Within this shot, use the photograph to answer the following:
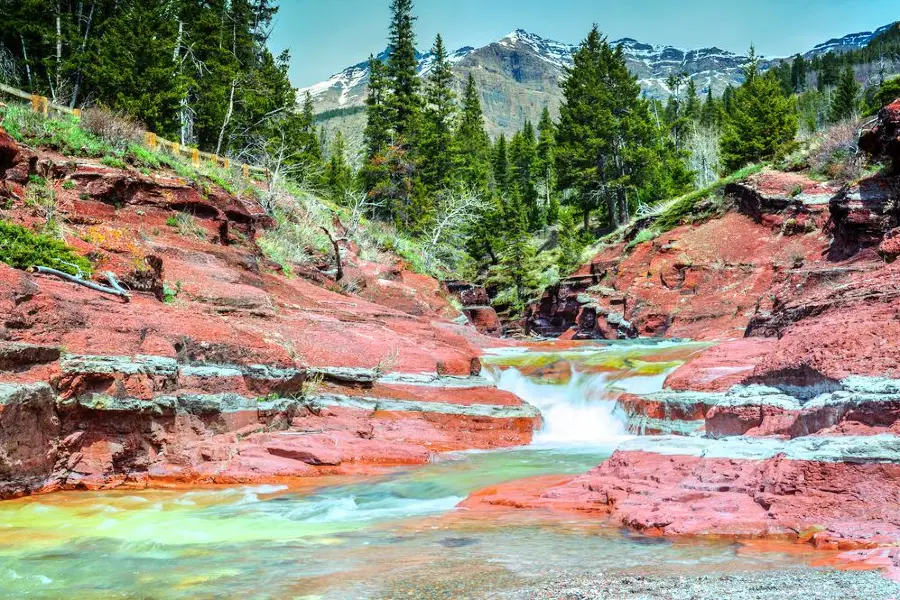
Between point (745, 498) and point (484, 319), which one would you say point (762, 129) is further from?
point (745, 498)

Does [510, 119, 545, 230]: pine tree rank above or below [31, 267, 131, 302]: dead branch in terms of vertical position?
above

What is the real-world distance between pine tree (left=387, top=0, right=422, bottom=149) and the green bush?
113 feet

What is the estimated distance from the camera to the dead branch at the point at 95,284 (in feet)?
33.7

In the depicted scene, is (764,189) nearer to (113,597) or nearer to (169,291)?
(169,291)

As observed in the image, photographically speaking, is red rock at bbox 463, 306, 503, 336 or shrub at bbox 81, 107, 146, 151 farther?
red rock at bbox 463, 306, 503, 336

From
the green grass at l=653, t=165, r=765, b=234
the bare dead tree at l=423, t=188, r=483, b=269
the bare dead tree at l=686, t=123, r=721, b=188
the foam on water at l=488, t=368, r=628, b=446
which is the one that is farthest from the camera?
the bare dead tree at l=686, t=123, r=721, b=188

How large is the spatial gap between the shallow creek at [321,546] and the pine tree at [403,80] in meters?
37.7

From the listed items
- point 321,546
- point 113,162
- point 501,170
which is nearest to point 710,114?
point 501,170

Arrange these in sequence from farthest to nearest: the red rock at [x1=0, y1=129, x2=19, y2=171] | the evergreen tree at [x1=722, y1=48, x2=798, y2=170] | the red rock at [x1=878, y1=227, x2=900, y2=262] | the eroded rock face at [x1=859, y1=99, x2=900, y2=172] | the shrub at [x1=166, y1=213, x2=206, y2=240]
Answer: the evergreen tree at [x1=722, y1=48, x2=798, y2=170] < the shrub at [x1=166, y1=213, x2=206, y2=240] < the eroded rock face at [x1=859, y1=99, x2=900, y2=172] < the red rock at [x1=878, y1=227, x2=900, y2=262] < the red rock at [x1=0, y1=129, x2=19, y2=171]

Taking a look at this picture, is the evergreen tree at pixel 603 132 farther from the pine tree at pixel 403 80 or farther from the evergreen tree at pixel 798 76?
the evergreen tree at pixel 798 76

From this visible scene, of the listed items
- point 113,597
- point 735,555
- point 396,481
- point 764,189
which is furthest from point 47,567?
point 764,189

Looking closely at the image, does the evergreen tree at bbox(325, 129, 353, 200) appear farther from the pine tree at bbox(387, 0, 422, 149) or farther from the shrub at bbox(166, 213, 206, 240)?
the shrub at bbox(166, 213, 206, 240)

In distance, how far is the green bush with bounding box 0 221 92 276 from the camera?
10.1 m

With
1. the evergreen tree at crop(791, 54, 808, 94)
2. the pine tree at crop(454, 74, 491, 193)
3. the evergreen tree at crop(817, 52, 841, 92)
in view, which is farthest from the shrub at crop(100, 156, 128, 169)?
the evergreen tree at crop(791, 54, 808, 94)
